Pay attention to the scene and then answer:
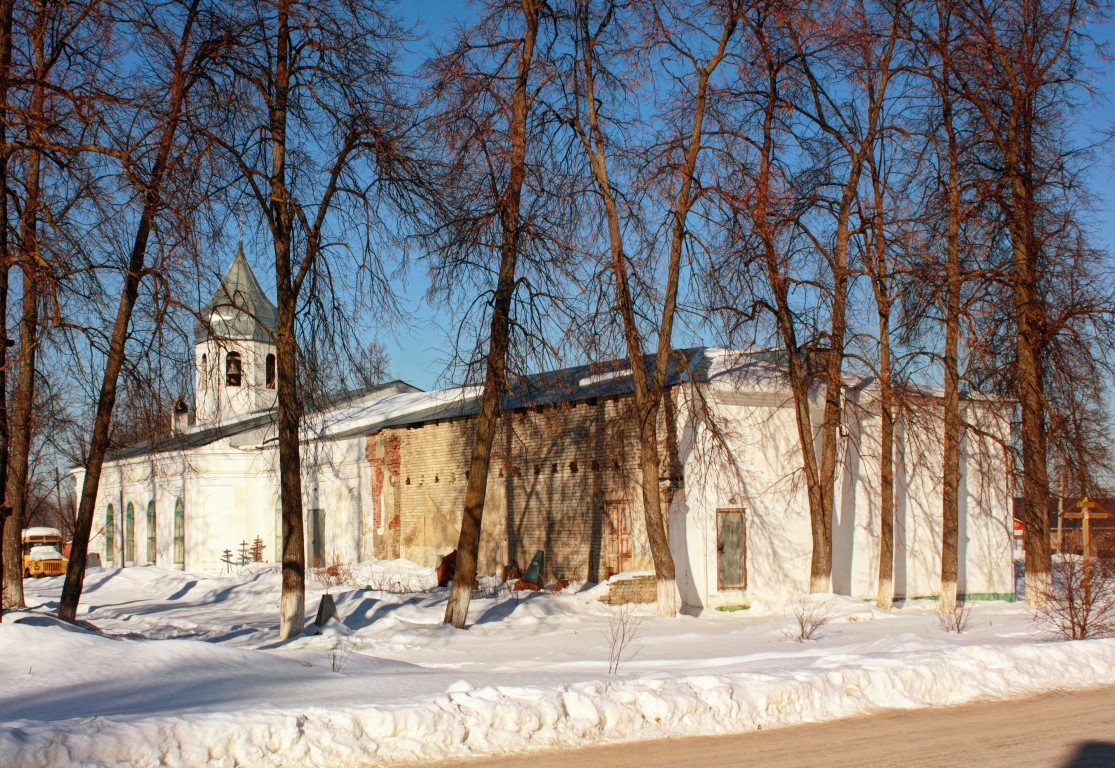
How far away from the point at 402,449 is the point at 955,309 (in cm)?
1564

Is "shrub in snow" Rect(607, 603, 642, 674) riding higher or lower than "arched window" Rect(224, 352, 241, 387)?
lower

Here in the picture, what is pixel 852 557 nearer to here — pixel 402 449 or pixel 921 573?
pixel 921 573

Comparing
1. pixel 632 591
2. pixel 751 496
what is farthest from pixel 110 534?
pixel 751 496

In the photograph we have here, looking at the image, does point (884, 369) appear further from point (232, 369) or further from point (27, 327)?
point (232, 369)

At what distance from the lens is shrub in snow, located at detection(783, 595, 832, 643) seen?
1592 centimetres

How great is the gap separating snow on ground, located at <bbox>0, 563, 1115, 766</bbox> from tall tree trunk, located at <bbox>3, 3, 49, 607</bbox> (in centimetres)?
346

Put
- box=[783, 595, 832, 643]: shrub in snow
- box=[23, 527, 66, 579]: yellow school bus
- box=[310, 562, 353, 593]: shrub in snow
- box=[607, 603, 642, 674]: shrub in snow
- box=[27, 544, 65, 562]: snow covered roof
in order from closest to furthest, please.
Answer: box=[607, 603, 642, 674]: shrub in snow < box=[783, 595, 832, 643]: shrub in snow < box=[310, 562, 353, 593]: shrub in snow < box=[23, 527, 66, 579]: yellow school bus < box=[27, 544, 65, 562]: snow covered roof

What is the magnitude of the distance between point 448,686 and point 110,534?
35.7 m

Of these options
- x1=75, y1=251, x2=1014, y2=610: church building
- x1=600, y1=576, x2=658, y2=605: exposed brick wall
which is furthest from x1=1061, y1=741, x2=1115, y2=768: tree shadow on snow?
x1=600, y1=576, x2=658, y2=605: exposed brick wall

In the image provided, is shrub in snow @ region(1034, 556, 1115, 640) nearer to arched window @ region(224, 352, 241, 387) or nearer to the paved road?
the paved road

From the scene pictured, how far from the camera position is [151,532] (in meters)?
38.2

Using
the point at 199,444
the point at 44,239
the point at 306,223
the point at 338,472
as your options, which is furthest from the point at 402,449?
the point at 44,239

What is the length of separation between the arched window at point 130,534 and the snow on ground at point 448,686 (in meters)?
24.1

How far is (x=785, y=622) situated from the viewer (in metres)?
18.9
